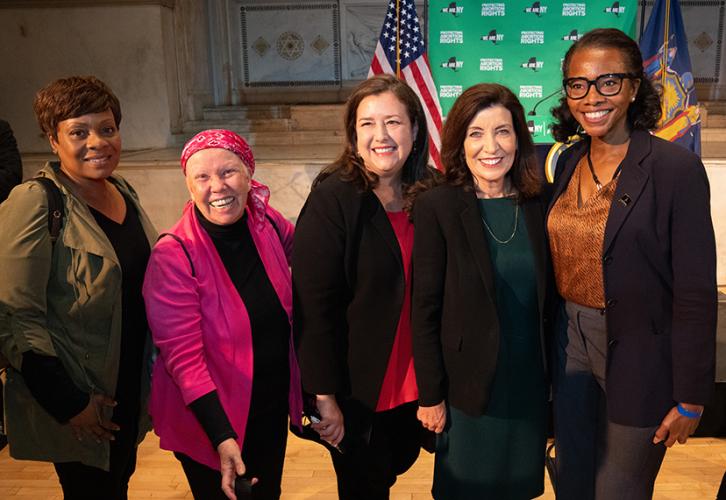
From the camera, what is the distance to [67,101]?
213 centimetres

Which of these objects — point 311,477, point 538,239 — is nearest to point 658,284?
point 538,239

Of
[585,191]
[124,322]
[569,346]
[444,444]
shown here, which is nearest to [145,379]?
[124,322]

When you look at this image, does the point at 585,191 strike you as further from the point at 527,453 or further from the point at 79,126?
the point at 79,126

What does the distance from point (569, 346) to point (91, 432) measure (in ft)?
5.22

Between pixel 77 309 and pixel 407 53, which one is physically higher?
pixel 407 53

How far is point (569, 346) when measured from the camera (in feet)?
7.25

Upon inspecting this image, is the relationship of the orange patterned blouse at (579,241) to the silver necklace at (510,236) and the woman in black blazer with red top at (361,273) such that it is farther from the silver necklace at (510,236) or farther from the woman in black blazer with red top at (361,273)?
the woman in black blazer with red top at (361,273)

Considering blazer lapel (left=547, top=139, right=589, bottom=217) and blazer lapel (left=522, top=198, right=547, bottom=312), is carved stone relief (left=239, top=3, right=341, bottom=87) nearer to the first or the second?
blazer lapel (left=547, top=139, right=589, bottom=217)

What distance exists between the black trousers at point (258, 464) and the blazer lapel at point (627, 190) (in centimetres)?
122

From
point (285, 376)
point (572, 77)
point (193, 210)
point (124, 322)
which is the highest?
point (572, 77)

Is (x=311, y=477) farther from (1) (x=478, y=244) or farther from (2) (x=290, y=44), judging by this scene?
(2) (x=290, y=44)

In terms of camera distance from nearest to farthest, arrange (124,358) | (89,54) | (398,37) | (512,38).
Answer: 1. (124,358)
2. (398,37)
3. (512,38)
4. (89,54)

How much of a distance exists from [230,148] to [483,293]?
92 cm

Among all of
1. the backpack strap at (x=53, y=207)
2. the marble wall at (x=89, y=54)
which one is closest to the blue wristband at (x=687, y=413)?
the backpack strap at (x=53, y=207)
